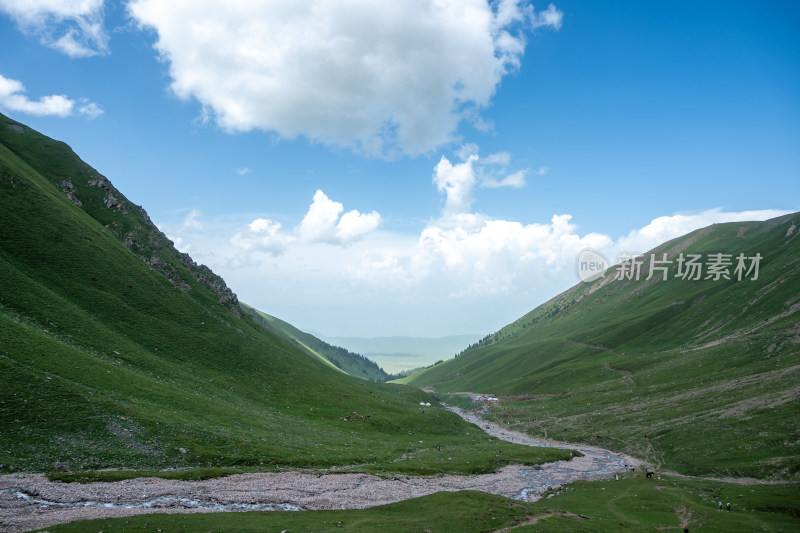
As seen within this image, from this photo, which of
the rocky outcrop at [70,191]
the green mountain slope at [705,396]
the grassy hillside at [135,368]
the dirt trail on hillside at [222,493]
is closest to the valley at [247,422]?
the dirt trail on hillside at [222,493]

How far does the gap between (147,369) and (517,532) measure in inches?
2719

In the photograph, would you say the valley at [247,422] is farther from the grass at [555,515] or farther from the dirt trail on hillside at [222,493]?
the grass at [555,515]

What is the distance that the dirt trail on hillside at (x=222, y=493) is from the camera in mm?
35344

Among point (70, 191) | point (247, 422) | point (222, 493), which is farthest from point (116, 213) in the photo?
point (222, 493)

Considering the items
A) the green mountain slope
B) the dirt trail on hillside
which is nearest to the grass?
the dirt trail on hillside

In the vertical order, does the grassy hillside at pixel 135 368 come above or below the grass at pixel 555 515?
above

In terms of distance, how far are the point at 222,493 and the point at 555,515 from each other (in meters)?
37.5

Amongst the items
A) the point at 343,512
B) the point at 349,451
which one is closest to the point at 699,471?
the point at 349,451

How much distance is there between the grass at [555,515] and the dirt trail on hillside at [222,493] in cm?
284

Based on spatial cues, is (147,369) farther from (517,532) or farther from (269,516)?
(517,532)

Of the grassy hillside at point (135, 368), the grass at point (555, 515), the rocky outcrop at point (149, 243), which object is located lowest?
the grass at point (555, 515)

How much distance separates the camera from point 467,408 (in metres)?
194

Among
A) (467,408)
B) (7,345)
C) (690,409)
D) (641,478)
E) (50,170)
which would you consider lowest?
(467,408)

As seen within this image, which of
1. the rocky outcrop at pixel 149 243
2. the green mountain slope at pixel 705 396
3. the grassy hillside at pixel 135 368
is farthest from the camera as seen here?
the rocky outcrop at pixel 149 243
